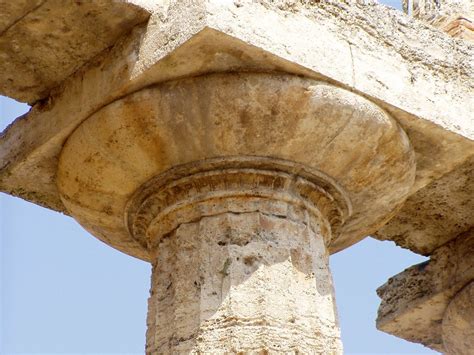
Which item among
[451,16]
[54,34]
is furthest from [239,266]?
[451,16]

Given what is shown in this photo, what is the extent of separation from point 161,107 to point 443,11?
8.29 feet

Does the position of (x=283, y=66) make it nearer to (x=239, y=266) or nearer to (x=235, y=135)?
(x=235, y=135)

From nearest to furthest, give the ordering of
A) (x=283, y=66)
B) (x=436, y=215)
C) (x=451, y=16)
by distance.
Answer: (x=283, y=66) → (x=451, y=16) → (x=436, y=215)

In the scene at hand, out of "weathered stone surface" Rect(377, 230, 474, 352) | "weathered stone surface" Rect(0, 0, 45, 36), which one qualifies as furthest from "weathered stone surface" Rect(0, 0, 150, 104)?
"weathered stone surface" Rect(377, 230, 474, 352)

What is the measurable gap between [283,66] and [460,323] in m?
3.15

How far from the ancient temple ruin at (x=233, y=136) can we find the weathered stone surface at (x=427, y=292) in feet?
4.59

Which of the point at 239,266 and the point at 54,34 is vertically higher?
the point at 54,34

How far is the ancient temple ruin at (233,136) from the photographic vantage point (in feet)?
17.5

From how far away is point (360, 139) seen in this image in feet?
18.8

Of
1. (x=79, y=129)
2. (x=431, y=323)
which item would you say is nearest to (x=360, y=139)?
(x=79, y=129)

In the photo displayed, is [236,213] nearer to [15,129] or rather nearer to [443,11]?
[15,129]

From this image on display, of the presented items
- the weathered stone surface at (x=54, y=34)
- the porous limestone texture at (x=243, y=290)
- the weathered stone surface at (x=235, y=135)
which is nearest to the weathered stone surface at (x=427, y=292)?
the weathered stone surface at (x=235, y=135)

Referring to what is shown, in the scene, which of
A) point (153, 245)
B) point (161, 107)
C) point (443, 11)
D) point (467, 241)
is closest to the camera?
point (161, 107)

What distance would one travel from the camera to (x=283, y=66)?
5418mm
